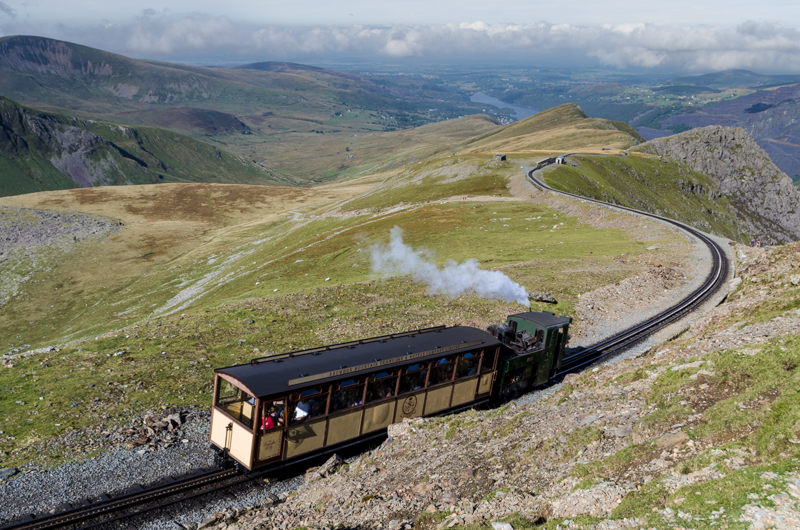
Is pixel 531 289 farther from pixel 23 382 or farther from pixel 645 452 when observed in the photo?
pixel 23 382

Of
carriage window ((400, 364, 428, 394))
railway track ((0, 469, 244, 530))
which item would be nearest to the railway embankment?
carriage window ((400, 364, 428, 394))

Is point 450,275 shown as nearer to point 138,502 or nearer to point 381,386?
point 381,386

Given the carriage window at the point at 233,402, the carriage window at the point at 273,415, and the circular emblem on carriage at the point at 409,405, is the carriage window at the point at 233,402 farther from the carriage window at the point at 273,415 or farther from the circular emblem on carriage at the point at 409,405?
the circular emblem on carriage at the point at 409,405

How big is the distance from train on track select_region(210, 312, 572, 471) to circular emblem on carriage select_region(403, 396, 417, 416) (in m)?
0.05

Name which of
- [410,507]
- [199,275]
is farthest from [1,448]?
[199,275]

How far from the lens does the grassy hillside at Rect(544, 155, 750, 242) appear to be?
107 metres

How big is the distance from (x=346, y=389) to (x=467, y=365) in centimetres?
644

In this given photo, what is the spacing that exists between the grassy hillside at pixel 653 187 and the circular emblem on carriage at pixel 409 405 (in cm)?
8600

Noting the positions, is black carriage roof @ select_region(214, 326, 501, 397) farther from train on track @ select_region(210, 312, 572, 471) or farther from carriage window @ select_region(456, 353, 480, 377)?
carriage window @ select_region(456, 353, 480, 377)

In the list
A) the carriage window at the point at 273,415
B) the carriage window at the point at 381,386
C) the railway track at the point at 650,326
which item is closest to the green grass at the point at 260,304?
the railway track at the point at 650,326

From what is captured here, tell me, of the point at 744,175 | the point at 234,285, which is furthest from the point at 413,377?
the point at 744,175

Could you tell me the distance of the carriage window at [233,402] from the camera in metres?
17.6

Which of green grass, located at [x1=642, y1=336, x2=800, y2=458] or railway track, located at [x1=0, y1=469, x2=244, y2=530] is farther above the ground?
green grass, located at [x1=642, y1=336, x2=800, y2=458]

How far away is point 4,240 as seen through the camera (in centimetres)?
9669
